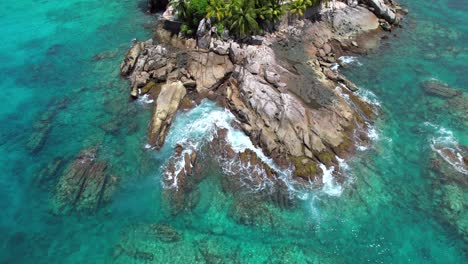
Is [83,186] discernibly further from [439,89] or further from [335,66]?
[439,89]

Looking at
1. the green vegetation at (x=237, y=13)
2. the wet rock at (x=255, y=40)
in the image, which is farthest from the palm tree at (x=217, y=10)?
the wet rock at (x=255, y=40)

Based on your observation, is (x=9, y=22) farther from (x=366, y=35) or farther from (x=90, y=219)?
(x=366, y=35)

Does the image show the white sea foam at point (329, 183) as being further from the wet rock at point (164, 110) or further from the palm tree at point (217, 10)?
the palm tree at point (217, 10)

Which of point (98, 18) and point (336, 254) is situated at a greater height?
point (98, 18)

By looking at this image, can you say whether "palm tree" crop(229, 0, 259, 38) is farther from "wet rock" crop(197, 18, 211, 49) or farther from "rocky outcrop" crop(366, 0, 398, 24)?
"rocky outcrop" crop(366, 0, 398, 24)

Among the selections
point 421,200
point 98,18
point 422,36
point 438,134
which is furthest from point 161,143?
point 422,36

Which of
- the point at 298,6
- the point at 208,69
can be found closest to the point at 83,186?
the point at 208,69
